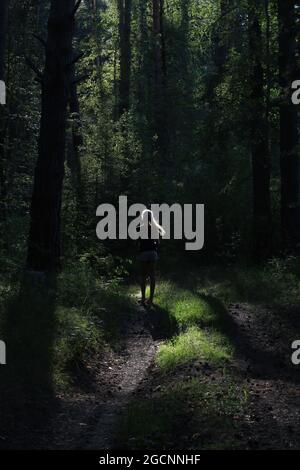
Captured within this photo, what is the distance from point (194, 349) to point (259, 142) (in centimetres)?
1167

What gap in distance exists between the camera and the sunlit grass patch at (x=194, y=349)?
9070mm

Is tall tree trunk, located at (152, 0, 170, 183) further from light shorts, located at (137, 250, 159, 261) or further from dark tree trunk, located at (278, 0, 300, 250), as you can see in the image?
light shorts, located at (137, 250, 159, 261)

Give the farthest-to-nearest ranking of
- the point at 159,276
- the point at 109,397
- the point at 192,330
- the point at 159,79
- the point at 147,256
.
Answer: the point at 159,79 → the point at 159,276 → the point at 147,256 → the point at 192,330 → the point at 109,397

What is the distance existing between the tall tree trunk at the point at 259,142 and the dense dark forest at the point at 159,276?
0.05 m

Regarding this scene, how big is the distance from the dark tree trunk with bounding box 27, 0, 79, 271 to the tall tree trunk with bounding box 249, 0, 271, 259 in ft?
26.8

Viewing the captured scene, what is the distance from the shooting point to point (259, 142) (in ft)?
64.7

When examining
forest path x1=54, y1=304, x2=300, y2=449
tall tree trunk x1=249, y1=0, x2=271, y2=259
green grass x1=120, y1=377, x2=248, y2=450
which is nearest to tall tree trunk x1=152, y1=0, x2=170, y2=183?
tall tree trunk x1=249, y1=0, x2=271, y2=259

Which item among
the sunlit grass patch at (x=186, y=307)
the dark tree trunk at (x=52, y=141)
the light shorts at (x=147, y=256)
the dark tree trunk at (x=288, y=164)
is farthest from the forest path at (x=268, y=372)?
the dark tree trunk at (x=288, y=164)

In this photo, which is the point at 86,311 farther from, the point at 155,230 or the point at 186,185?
the point at 186,185

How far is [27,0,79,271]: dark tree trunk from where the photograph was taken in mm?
12945

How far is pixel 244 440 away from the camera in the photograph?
5.79m

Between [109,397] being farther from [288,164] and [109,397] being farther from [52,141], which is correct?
[288,164]

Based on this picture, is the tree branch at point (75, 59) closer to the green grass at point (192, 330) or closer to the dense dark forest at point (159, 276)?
the dense dark forest at point (159, 276)

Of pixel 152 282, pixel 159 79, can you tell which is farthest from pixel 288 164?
pixel 159 79
